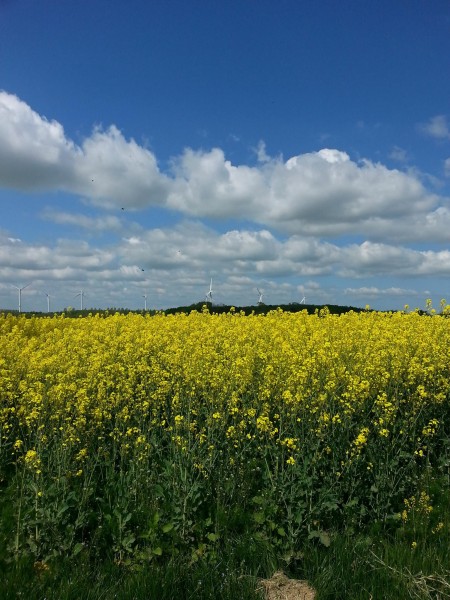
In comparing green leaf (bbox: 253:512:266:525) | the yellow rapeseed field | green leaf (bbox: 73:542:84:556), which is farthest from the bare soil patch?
green leaf (bbox: 73:542:84:556)

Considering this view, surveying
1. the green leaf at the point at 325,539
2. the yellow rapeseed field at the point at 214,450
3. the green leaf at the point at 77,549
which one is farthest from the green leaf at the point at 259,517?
the green leaf at the point at 77,549

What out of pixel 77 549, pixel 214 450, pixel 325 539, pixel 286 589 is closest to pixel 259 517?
pixel 325 539

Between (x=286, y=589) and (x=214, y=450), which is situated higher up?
(x=214, y=450)

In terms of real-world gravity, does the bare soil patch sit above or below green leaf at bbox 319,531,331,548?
below

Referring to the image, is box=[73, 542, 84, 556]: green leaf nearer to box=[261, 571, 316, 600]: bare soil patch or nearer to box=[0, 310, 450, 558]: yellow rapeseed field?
box=[0, 310, 450, 558]: yellow rapeseed field

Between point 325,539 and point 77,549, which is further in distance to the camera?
point 325,539

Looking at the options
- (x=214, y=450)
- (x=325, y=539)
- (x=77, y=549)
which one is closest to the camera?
(x=77, y=549)

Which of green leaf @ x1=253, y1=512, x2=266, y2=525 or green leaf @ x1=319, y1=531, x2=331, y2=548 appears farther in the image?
green leaf @ x1=253, y1=512, x2=266, y2=525

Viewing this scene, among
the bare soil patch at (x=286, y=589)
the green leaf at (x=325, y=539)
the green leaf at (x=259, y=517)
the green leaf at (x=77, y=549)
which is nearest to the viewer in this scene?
the bare soil patch at (x=286, y=589)

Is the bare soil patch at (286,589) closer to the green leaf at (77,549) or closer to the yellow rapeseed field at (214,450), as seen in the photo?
the yellow rapeseed field at (214,450)

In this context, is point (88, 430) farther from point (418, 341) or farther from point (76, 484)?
point (418, 341)

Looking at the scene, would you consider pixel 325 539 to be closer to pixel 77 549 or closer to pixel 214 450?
pixel 214 450

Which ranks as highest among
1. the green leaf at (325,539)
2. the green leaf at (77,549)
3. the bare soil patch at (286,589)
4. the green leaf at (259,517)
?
the green leaf at (259,517)

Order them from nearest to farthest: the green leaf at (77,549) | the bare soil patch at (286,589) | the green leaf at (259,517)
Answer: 1. the bare soil patch at (286,589)
2. the green leaf at (77,549)
3. the green leaf at (259,517)
